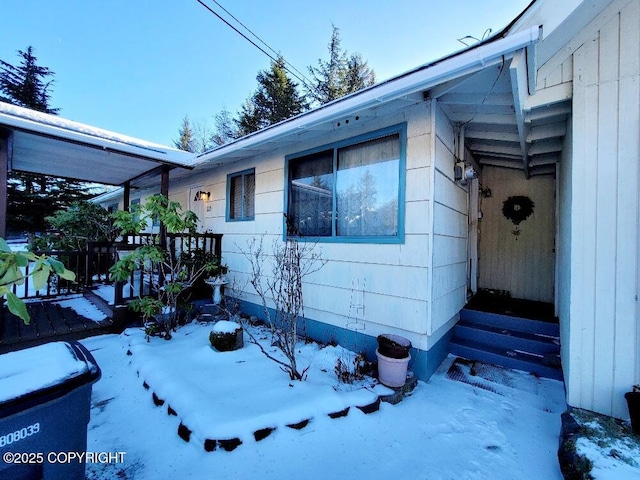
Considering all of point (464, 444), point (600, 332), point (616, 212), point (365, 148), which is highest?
point (365, 148)

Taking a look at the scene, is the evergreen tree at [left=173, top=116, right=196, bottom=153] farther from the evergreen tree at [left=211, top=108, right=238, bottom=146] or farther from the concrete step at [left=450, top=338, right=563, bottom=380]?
the concrete step at [left=450, top=338, right=563, bottom=380]

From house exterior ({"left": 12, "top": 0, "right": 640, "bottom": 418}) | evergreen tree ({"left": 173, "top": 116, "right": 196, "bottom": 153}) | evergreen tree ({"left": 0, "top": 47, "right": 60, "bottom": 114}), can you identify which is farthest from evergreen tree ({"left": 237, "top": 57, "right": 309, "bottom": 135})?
evergreen tree ({"left": 0, "top": 47, "right": 60, "bottom": 114})

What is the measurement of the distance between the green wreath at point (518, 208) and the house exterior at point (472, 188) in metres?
0.10

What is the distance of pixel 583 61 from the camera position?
251 centimetres

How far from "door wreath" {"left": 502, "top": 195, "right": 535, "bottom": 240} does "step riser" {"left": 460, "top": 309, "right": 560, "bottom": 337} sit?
7.40 feet

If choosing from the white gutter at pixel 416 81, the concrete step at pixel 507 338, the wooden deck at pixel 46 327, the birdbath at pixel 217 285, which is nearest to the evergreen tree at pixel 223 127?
the birdbath at pixel 217 285

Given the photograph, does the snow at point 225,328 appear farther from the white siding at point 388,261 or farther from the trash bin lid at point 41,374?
the trash bin lid at point 41,374

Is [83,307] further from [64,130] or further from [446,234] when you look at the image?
[446,234]

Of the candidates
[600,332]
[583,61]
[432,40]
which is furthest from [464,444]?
[432,40]

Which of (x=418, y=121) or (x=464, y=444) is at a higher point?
(x=418, y=121)

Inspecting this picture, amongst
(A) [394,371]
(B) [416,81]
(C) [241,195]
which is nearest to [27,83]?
(C) [241,195]

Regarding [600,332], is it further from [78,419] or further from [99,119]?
[99,119]

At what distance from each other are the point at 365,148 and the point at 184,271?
3.28m

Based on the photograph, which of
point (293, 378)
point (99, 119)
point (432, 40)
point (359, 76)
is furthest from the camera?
point (99, 119)
